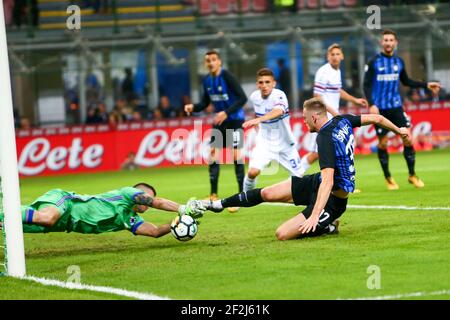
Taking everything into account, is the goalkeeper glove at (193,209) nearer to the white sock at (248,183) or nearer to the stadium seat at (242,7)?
the white sock at (248,183)

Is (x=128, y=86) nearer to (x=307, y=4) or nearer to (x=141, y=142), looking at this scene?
(x=141, y=142)

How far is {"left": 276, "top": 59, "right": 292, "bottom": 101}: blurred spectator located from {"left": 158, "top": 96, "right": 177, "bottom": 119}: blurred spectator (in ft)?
10.7

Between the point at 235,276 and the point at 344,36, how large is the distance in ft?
73.9

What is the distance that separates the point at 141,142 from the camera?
2786 centimetres

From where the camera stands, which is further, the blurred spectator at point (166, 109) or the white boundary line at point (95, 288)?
the blurred spectator at point (166, 109)

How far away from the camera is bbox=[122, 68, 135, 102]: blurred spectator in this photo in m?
30.0

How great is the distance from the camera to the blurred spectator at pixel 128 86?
30.0 metres

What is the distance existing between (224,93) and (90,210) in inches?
243

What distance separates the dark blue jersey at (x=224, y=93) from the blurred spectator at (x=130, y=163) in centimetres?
1109

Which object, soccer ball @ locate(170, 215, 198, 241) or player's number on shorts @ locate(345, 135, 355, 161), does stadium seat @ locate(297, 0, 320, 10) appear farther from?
soccer ball @ locate(170, 215, 198, 241)

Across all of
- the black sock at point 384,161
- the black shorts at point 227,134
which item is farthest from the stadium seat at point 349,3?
the black shorts at point 227,134

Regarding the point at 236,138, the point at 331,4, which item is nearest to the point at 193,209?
the point at 236,138

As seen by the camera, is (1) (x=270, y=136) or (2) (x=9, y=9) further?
(2) (x=9, y=9)
